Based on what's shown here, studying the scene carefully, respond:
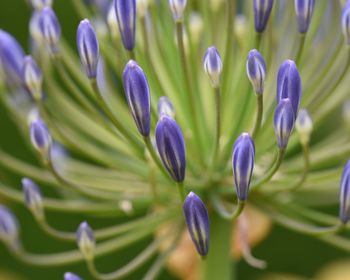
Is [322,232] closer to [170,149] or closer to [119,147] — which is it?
[170,149]

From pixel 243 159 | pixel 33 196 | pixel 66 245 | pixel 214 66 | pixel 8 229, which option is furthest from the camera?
pixel 66 245

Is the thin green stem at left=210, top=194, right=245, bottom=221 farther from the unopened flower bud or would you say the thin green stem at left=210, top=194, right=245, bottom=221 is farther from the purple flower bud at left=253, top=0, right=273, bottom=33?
the purple flower bud at left=253, top=0, right=273, bottom=33

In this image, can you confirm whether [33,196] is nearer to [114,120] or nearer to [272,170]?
[114,120]

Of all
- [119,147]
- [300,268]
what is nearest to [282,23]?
[119,147]

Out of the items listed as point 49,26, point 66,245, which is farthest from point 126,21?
point 66,245

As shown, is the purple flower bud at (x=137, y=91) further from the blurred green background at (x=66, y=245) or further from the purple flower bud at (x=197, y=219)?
the blurred green background at (x=66, y=245)

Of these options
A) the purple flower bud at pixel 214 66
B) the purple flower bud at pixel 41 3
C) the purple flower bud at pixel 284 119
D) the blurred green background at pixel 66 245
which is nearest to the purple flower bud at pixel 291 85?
the purple flower bud at pixel 284 119
